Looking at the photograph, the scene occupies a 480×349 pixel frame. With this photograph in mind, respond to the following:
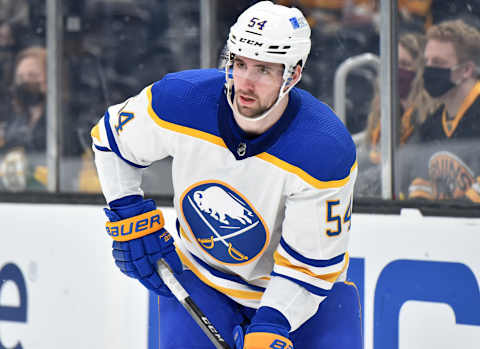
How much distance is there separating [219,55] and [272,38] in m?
1.53

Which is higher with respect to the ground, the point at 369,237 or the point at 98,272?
the point at 369,237

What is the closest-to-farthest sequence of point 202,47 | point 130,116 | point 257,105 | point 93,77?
point 257,105, point 130,116, point 202,47, point 93,77

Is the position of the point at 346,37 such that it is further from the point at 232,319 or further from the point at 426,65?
the point at 232,319

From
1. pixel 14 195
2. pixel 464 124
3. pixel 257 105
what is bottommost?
pixel 14 195

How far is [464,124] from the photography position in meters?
2.80

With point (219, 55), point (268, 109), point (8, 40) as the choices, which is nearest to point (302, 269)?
point (268, 109)

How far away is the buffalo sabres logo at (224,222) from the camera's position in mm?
2049

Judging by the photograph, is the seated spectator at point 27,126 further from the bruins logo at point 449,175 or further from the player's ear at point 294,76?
the player's ear at point 294,76

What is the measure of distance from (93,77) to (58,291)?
100 cm

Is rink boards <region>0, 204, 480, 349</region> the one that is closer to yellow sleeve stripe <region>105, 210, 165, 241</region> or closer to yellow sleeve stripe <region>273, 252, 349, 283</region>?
yellow sleeve stripe <region>273, 252, 349, 283</region>

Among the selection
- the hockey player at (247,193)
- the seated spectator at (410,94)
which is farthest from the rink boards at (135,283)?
the hockey player at (247,193)

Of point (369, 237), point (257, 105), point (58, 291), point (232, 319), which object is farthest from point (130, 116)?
→ point (58, 291)

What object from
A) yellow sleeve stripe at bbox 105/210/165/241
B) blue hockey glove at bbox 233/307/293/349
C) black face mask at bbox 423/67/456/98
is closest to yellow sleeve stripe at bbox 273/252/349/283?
blue hockey glove at bbox 233/307/293/349

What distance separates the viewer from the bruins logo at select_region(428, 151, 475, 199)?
110 inches
